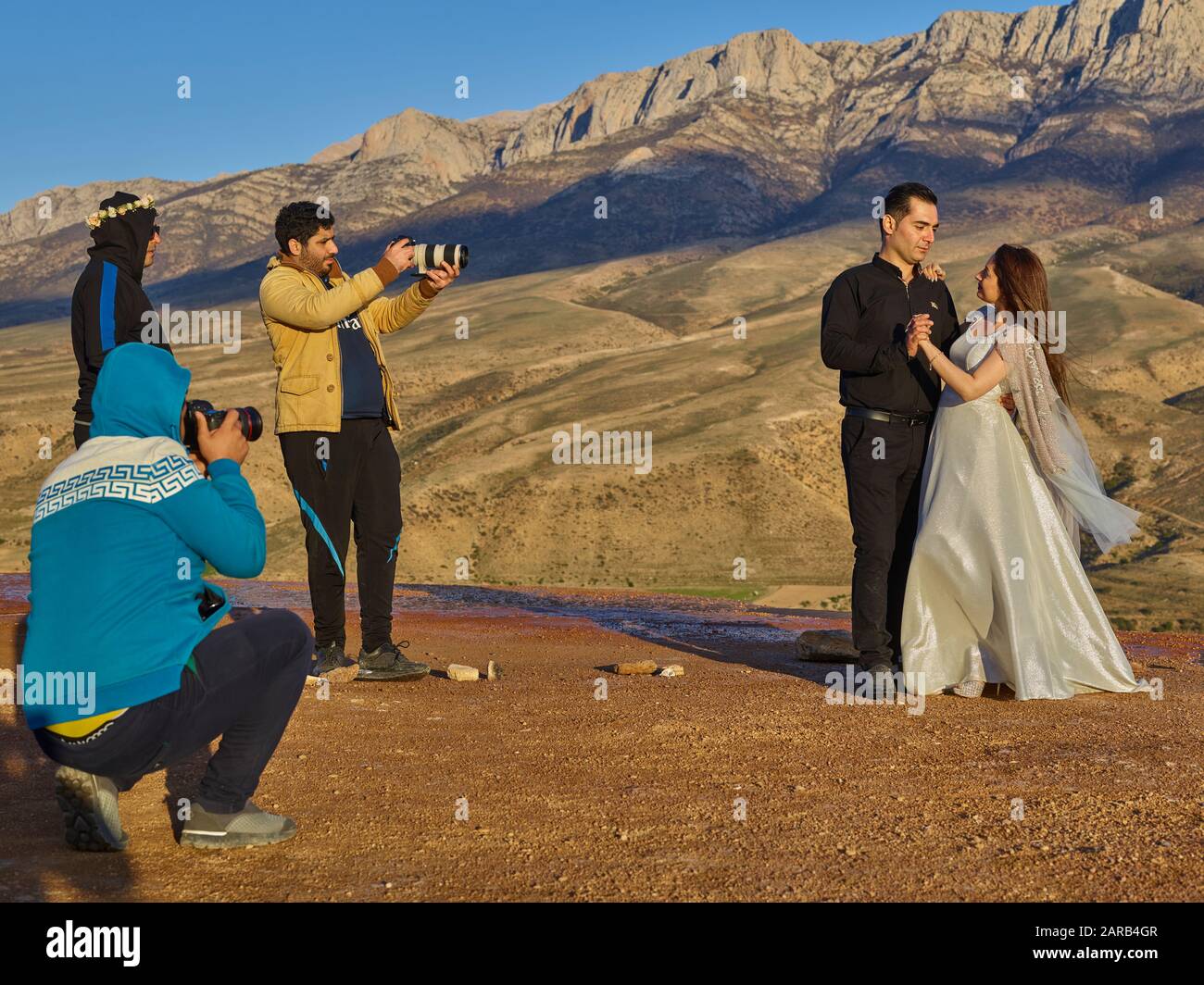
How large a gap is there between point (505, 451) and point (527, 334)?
163ft

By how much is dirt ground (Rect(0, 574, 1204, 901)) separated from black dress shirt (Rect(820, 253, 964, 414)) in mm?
2016

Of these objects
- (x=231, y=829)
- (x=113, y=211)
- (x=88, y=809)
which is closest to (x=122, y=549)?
(x=88, y=809)

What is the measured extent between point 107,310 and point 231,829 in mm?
4476

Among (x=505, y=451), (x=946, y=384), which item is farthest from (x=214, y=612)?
(x=505, y=451)

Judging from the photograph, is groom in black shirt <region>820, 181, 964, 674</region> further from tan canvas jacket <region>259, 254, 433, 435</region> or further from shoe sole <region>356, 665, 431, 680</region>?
shoe sole <region>356, 665, 431, 680</region>

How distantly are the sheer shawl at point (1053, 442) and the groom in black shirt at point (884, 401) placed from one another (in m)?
0.52

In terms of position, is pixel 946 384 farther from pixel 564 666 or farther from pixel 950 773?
pixel 564 666

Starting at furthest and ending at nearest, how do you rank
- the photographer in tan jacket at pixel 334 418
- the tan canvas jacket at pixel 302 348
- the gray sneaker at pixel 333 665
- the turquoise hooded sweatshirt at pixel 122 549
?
the gray sneaker at pixel 333 665, the photographer in tan jacket at pixel 334 418, the tan canvas jacket at pixel 302 348, the turquoise hooded sweatshirt at pixel 122 549

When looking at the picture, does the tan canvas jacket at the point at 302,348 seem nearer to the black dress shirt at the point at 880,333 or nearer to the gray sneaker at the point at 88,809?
the black dress shirt at the point at 880,333

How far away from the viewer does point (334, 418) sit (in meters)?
8.57

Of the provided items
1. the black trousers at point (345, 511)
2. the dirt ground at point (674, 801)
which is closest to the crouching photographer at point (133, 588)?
the dirt ground at point (674, 801)

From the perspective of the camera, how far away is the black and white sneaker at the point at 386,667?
909 cm

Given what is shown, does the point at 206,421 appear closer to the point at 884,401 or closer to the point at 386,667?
the point at 386,667

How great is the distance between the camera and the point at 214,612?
16.1 ft
